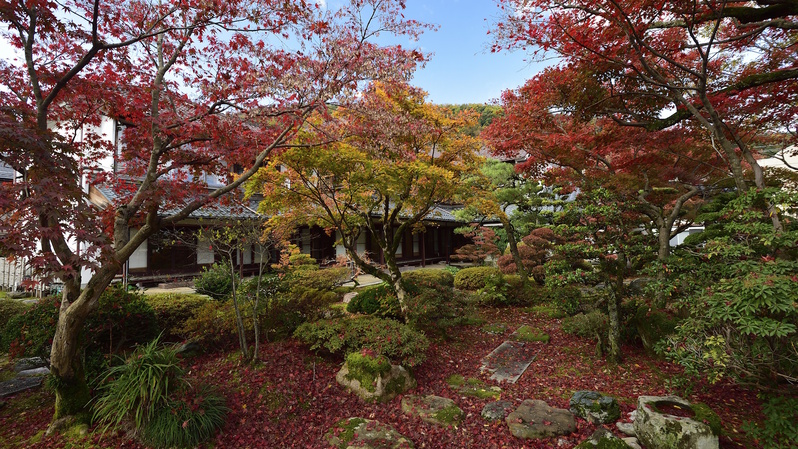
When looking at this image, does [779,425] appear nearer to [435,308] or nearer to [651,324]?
[651,324]

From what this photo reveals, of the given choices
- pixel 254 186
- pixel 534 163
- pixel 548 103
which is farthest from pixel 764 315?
pixel 254 186

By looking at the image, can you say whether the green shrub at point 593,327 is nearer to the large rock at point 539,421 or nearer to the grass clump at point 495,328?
the grass clump at point 495,328

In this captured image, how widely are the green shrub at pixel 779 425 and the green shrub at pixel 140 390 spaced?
5430 mm

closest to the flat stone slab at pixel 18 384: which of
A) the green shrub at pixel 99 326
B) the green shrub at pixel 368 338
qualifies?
the green shrub at pixel 99 326

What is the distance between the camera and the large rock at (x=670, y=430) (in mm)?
2848

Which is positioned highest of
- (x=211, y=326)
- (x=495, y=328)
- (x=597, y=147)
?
(x=597, y=147)

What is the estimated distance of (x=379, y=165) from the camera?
19.4 ft

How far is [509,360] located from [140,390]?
5.16 metres

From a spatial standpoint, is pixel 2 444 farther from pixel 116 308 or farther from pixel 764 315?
pixel 764 315

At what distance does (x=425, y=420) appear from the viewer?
13.3ft

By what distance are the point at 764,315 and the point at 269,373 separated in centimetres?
544

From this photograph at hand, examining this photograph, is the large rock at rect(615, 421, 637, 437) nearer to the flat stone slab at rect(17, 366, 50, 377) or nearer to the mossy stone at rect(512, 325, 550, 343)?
the mossy stone at rect(512, 325, 550, 343)

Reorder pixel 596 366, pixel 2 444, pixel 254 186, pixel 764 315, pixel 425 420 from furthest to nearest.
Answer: pixel 254 186
pixel 596 366
pixel 425 420
pixel 2 444
pixel 764 315

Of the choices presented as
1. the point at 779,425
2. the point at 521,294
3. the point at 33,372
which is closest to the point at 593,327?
the point at 779,425
